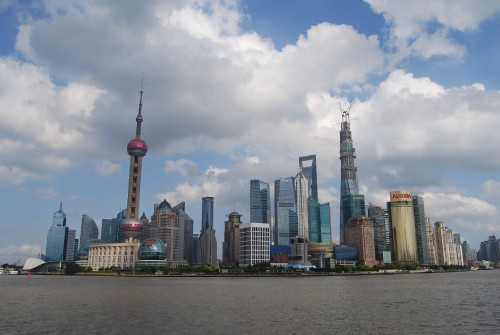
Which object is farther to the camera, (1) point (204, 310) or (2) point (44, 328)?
(1) point (204, 310)

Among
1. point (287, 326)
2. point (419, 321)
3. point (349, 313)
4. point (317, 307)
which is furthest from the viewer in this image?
point (317, 307)

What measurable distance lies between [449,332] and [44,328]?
51.1 metres

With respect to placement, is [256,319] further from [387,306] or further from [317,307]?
[387,306]

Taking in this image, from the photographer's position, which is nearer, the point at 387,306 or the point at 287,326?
the point at 287,326

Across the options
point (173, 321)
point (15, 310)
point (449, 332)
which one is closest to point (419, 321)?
point (449, 332)

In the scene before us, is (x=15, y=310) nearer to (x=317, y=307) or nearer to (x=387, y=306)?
(x=317, y=307)

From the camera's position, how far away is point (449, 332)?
55719 mm

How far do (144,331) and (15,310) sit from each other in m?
36.1

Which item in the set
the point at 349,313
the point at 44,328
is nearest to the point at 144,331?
the point at 44,328

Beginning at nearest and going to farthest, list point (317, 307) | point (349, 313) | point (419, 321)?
point (419, 321) → point (349, 313) → point (317, 307)

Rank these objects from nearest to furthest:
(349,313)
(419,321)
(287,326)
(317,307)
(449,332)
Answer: (449,332)
(287,326)
(419,321)
(349,313)
(317,307)

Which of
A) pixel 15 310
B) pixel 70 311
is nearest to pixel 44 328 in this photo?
pixel 70 311

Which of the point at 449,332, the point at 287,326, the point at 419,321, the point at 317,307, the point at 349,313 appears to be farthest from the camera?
the point at 317,307

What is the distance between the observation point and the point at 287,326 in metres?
60.4
